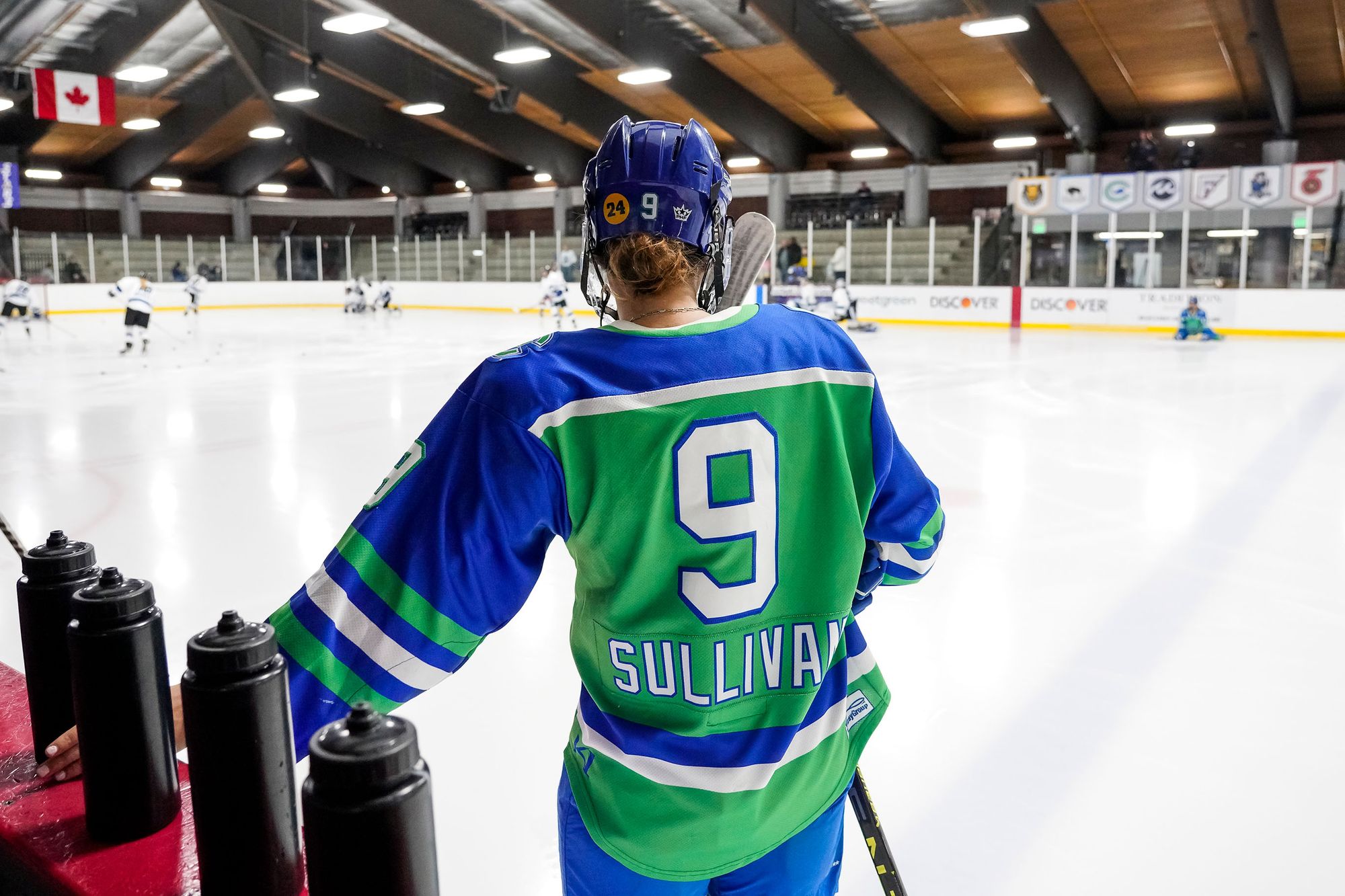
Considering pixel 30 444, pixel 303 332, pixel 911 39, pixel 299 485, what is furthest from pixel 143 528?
pixel 911 39

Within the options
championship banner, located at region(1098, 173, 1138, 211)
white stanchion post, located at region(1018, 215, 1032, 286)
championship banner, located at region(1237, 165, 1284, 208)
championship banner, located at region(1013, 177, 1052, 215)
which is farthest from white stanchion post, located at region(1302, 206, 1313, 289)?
white stanchion post, located at region(1018, 215, 1032, 286)

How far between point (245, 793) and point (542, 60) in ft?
60.5

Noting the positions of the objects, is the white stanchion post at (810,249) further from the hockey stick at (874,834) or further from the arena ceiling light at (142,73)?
the hockey stick at (874,834)

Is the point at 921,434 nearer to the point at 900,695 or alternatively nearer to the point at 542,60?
the point at 900,695

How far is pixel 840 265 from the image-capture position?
60.6 ft

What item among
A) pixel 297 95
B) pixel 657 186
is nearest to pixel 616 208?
pixel 657 186

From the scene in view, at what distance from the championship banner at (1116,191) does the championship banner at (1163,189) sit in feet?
0.64

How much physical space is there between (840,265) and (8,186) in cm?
1404

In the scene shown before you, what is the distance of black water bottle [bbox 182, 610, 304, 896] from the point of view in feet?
2.64

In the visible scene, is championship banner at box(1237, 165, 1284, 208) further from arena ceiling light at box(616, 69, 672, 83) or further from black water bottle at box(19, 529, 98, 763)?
black water bottle at box(19, 529, 98, 763)

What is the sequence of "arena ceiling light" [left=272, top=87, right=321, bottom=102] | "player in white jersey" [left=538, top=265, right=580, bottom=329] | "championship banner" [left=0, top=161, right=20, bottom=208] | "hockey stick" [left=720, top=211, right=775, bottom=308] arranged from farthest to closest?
"player in white jersey" [left=538, top=265, right=580, bottom=329]
"championship banner" [left=0, top=161, right=20, bottom=208]
"arena ceiling light" [left=272, top=87, right=321, bottom=102]
"hockey stick" [left=720, top=211, right=775, bottom=308]

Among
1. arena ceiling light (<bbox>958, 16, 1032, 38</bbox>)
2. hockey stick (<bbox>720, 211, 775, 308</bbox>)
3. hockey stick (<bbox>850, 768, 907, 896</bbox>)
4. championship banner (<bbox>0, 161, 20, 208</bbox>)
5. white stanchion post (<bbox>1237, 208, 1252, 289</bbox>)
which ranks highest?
arena ceiling light (<bbox>958, 16, 1032, 38</bbox>)

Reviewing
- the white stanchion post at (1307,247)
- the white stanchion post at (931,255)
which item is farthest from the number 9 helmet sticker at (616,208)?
the white stanchion post at (931,255)

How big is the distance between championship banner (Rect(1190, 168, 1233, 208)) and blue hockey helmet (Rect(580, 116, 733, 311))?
1603cm
